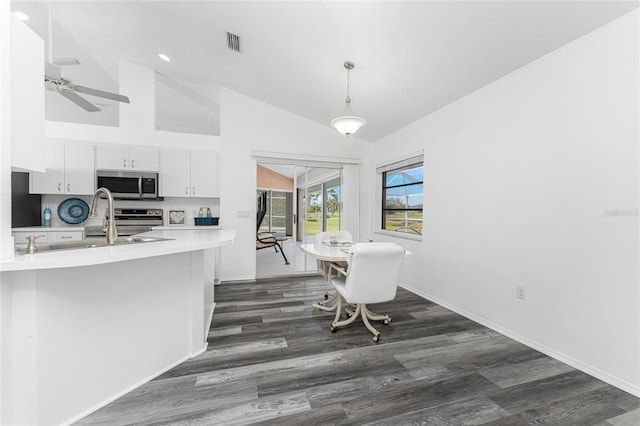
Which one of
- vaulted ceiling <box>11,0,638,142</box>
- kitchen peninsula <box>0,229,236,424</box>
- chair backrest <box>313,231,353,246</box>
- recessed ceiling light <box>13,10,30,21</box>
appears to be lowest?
kitchen peninsula <box>0,229,236,424</box>

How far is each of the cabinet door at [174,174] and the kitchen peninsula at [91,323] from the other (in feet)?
8.58

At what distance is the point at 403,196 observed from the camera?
420cm

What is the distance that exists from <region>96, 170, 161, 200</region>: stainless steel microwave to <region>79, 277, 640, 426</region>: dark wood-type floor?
2.57m

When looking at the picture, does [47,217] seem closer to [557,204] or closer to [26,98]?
[26,98]

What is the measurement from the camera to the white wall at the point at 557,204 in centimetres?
170

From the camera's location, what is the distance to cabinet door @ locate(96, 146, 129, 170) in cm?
386

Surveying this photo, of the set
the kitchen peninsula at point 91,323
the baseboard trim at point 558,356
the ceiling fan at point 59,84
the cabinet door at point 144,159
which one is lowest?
the baseboard trim at point 558,356

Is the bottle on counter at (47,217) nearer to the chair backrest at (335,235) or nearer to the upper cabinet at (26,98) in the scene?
the upper cabinet at (26,98)

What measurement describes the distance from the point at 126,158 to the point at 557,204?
5269 millimetres

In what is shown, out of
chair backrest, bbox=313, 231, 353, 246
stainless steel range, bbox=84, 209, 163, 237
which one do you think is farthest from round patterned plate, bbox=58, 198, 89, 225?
chair backrest, bbox=313, 231, 353, 246

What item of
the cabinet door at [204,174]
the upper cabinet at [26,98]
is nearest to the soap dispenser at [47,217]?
the cabinet door at [204,174]

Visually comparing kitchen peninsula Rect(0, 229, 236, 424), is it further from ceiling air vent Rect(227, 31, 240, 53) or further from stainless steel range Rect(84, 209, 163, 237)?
stainless steel range Rect(84, 209, 163, 237)

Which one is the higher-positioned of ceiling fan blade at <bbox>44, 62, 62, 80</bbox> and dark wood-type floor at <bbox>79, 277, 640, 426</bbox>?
ceiling fan blade at <bbox>44, 62, 62, 80</bbox>

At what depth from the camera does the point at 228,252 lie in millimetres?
4219
